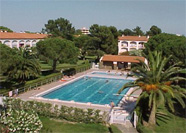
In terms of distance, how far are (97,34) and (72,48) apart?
1780 cm

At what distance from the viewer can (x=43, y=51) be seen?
2962cm

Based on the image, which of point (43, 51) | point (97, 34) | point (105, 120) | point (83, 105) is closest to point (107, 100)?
point (83, 105)

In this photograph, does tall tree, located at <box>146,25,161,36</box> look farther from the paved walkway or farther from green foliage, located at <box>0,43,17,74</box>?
the paved walkway

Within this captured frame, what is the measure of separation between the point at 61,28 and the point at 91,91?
137ft

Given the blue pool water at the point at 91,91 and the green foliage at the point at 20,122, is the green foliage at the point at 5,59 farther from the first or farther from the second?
the green foliage at the point at 20,122

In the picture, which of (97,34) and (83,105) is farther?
(97,34)

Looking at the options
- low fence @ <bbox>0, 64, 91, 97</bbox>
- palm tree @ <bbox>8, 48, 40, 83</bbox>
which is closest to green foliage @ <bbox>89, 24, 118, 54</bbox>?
low fence @ <bbox>0, 64, 91, 97</bbox>

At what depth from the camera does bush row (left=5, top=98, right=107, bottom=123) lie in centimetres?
1553

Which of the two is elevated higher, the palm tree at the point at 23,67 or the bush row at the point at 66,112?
the palm tree at the point at 23,67

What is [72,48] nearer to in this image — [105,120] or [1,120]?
[105,120]

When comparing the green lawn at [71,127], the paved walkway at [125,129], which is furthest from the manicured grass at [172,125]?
the green lawn at [71,127]

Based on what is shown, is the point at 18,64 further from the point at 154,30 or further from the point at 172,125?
the point at 154,30

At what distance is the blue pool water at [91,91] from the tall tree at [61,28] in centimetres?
3118

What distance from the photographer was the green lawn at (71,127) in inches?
558
